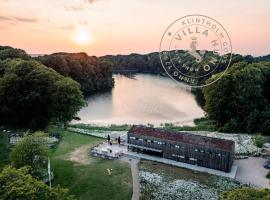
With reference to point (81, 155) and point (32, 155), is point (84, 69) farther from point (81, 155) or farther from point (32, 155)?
point (32, 155)

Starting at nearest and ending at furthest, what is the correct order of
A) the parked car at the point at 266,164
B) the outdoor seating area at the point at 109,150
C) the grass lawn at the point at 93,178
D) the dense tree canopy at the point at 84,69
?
the grass lawn at the point at 93,178
the parked car at the point at 266,164
the outdoor seating area at the point at 109,150
the dense tree canopy at the point at 84,69

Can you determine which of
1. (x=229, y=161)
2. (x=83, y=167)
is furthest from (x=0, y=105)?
(x=229, y=161)

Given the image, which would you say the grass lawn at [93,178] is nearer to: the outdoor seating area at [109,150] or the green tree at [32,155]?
the outdoor seating area at [109,150]

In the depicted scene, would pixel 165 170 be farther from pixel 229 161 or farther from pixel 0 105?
pixel 0 105

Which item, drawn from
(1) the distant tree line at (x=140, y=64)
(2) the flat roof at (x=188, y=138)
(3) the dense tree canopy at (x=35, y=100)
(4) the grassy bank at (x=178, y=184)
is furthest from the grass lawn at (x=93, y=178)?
(1) the distant tree line at (x=140, y=64)

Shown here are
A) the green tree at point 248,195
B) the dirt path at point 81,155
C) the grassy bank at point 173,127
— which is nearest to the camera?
the green tree at point 248,195

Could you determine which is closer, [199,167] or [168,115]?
[199,167]

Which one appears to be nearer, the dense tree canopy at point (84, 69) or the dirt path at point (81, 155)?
the dirt path at point (81, 155)
